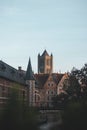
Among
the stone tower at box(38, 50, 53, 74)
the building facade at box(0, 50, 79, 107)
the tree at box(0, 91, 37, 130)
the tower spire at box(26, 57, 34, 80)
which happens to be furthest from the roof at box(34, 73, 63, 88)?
the tree at box(0, 91, 37, 130)

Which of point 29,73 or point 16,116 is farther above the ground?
point 29,73

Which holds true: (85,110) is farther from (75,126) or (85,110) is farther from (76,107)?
(75,126)

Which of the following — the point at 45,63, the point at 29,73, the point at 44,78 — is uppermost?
the point at 45,63

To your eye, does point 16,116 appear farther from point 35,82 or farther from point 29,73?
point 35,82

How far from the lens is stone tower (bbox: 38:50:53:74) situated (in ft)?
528

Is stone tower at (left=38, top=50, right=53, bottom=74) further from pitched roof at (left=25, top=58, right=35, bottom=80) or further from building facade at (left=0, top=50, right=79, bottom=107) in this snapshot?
pitched roof at (left=25, top=58, right=35, bottom=80)

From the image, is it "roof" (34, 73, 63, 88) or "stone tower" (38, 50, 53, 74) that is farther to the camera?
"stone tower" (38, 50, 53, 74)

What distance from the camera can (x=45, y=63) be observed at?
162 m

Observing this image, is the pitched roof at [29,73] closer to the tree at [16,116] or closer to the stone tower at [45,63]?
the tree at [16,116]

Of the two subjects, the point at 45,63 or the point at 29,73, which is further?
the point at 45,63

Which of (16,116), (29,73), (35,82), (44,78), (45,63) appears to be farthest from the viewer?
(45,63)

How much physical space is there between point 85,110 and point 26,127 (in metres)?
4.25

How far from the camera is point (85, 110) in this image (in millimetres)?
14844

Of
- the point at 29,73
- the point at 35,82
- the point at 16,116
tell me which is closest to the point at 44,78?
the point at 35,82
